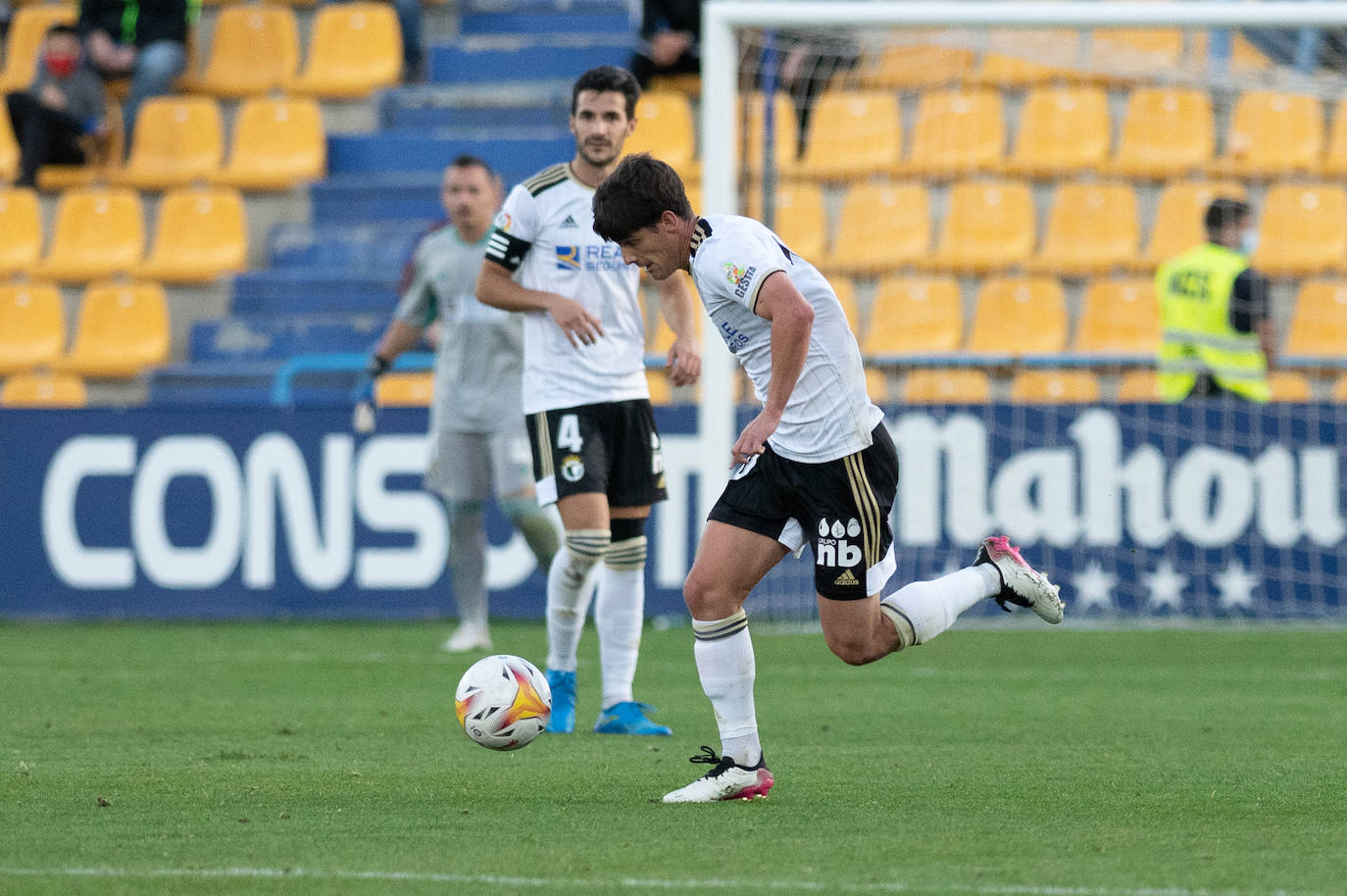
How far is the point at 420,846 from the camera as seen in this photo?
431 centimetres

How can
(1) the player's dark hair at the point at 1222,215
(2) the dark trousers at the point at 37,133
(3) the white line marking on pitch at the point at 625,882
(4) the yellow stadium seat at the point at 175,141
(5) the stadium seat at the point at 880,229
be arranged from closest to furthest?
(3) the white line marking on pitch at the point at 625,882, (1) the player's dark hair at the point at 1222,215, (5) the stadium seat at the point at 880,229, (2) the dark trousers at the point at 37,133, (4) the yellow stadium seat at the point at 175,141

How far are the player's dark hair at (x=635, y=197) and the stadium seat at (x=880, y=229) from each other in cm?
801

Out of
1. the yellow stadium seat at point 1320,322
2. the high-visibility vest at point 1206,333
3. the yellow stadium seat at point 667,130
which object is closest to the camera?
the high-visibility vest at point 1206,333

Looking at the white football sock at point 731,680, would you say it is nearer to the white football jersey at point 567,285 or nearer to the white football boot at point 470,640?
the white football jersey at point 567,285

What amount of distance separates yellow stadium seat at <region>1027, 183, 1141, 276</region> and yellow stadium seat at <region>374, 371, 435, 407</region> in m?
4.26

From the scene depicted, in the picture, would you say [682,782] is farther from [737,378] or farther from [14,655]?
[737,378]

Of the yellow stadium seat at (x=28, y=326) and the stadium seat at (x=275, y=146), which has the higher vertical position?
the stadium seat at (x=275, y=146)

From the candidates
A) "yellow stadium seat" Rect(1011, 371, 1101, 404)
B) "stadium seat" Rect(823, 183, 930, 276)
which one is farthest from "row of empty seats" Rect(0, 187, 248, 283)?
"yellow stadium seat" Rect(1011, 371, 1101, 404)

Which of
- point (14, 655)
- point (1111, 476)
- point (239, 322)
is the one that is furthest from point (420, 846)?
point (239, 322)

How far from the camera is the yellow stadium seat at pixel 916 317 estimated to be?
12.6 m

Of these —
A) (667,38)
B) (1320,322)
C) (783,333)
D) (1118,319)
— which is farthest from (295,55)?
(783,333)

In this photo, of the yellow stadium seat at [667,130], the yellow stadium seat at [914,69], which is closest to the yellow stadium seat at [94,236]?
the yellow stadium seat at [667,130]

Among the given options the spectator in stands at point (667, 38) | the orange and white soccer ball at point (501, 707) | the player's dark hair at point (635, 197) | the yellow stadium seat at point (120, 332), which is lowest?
the orange and white soccer ball at point (501, 707)

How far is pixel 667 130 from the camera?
46.3 feet
